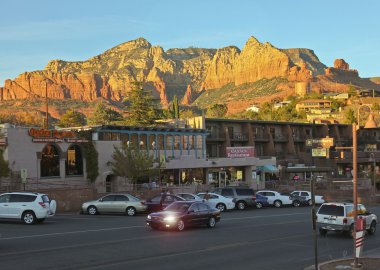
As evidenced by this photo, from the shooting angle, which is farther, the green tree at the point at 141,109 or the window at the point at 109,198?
the green tree at the point at 141,109

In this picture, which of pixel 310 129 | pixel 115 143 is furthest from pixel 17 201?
pixel 310 129

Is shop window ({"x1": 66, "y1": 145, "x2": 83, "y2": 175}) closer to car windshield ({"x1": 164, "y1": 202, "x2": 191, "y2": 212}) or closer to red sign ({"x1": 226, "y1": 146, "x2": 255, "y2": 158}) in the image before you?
red sign ({"x1": 226, "y1": 146, "x2": 255, "y2": 158})

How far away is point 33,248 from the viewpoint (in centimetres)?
1886

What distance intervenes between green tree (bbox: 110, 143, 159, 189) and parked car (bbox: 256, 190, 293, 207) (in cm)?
934

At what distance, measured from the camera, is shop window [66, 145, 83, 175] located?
44.8 meters

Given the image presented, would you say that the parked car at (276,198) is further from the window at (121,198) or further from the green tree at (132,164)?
the window at (121,198)

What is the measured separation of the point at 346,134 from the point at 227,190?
213 feet

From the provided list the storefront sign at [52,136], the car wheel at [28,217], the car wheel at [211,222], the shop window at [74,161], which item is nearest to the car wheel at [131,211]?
the car wheel at [28,217]

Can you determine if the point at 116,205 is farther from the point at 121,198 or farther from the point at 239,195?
the point at 239,195

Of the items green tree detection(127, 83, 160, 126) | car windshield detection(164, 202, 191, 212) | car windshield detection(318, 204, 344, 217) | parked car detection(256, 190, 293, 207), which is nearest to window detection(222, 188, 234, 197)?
parked car detection(256, 190, 293, 207)

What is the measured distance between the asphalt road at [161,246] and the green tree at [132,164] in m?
14.6

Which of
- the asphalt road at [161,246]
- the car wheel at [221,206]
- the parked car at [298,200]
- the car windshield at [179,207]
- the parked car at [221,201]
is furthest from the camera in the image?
the parked car at [298,200]

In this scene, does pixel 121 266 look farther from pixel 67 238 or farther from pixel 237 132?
pixel 237 132

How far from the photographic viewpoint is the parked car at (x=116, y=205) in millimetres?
34562
